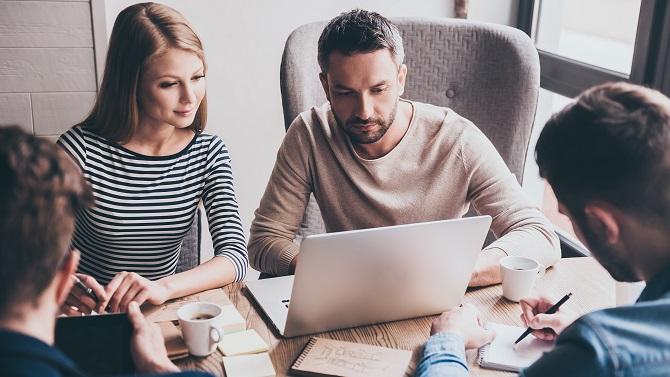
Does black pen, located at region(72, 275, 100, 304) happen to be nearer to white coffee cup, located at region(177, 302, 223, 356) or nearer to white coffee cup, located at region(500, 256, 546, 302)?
white coffee cup, located at region(177, 302, 223, 356)

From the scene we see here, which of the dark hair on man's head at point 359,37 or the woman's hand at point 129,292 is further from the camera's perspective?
the dark hair on man's head at point 359,37

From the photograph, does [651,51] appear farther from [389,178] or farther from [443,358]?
A: [443,358]

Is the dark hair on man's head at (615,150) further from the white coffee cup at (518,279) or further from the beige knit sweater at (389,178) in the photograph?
the beige knit sweater at (389,178)

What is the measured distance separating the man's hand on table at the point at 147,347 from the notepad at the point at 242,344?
106mm

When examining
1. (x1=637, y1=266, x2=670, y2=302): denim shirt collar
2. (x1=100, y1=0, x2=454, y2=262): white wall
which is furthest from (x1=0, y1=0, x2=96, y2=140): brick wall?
(x1=637, y1=266, x2=670, y2=302): denim shirt collar

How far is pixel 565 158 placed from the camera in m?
0.92

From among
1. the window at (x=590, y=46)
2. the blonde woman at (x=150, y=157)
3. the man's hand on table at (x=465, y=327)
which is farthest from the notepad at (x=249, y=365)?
the window at (x=590, y=46)

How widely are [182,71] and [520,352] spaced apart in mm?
965

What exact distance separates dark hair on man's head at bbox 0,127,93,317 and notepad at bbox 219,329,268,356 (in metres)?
0.46

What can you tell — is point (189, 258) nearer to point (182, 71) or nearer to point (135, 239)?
point (135, 239)

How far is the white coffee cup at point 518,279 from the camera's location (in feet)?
4.40

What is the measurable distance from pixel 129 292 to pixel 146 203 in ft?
1.52

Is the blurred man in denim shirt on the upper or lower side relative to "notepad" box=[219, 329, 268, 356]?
upper

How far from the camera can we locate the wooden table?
3.70 feet
